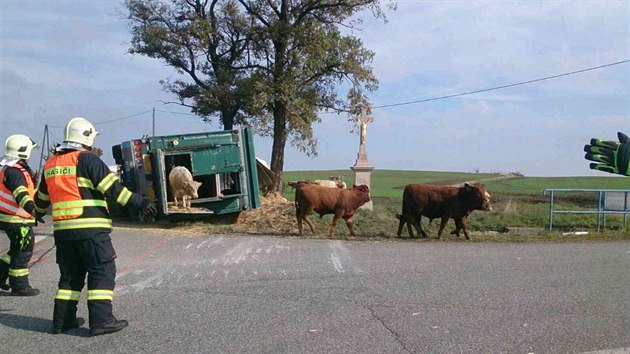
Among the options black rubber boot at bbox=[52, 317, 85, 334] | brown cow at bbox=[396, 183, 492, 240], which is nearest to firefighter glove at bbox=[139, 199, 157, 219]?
black rubber boot at bbox=[52, 317, 85, 334]

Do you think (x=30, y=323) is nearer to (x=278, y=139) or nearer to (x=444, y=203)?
(x=444, y=203)

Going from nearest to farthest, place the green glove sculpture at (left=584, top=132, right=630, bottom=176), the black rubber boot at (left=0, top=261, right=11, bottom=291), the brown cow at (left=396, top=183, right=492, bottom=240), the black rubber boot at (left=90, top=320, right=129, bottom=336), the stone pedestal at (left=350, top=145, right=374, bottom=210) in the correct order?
the black rubber boot at (left=90, top=320, right=129, bottom=336) → the black rubber boot at (left=0, top=261, right=11, bottom=291) → the brown cow at (left=396, top=183, right=492, bottom=240) → the green glove sculpture at (left=584, top=132, right=630, bottom=176) → the stone pedestal at (left=350, top=145, right=374, bottom=210)

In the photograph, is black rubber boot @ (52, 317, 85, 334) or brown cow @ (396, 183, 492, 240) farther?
brown cow @ (396, 183, 492, 240)

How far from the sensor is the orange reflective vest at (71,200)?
632cm

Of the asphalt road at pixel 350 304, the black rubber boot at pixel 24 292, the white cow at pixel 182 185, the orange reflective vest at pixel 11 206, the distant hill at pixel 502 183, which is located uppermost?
the orange reflective vest at pixel 11 206

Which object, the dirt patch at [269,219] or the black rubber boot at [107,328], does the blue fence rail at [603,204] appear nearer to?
the dirt patch at [269,219]

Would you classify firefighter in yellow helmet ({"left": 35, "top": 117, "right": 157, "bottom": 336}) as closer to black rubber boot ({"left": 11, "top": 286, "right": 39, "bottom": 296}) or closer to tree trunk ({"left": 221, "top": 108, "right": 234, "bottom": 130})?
black rubber boot ({"left": 11, "top": 286, "right": 39, "bottom": 296})

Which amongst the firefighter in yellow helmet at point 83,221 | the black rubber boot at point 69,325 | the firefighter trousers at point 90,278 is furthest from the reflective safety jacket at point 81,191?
the black rubber boot at point 69,325

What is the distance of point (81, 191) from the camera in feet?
20.8

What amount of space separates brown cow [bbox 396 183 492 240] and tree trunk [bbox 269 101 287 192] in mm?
9774

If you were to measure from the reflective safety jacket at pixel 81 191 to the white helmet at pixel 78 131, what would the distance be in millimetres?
145

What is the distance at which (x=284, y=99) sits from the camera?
946 inches

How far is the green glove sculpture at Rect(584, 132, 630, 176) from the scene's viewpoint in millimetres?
20797

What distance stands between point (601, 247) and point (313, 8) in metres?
15.6
